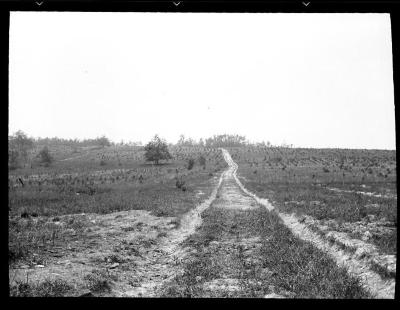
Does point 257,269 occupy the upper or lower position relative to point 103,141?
lower

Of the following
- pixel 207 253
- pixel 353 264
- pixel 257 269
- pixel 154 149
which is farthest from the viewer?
pixel 154 149

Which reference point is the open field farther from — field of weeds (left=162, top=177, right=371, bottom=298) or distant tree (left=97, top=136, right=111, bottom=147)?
distant tree (left=97, top=136, right=111, bottom=147)

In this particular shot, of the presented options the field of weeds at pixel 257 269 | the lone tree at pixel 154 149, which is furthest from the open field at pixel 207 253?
the lone tree at pixel 154 149

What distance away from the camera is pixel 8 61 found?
19.1 ft

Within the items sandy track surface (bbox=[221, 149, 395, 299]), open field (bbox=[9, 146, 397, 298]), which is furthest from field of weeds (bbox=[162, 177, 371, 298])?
sandy track surface (bbox=[221, 149, 395, 299])

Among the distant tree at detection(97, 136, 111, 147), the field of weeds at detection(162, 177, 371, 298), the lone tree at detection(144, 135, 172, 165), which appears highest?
the distant tree at detection(97, 136, 111, 147)

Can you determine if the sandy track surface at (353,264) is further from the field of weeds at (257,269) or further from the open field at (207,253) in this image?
the field of weeds at (257,269)

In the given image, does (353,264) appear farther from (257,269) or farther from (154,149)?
(154,149)

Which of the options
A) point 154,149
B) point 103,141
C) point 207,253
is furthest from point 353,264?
point 103,141

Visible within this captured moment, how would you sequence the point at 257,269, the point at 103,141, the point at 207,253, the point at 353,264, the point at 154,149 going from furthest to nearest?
the point at 103,141
the point at 154,149
the point at 207,253
the point at 353,264
the point at 257,269

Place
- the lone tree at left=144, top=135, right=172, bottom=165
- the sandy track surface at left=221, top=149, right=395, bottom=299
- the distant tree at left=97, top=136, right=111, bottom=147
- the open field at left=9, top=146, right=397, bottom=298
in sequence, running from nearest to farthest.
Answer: the sandy track surface at left=221, top=149, right=395, bottom=299 < the open field at left=9, top=146, right=397, bottom=298 < the lone tree at left=144, top=135, right=172, bottom=165 < the distant tree at left=97, top=136, right=111, bottom=147
